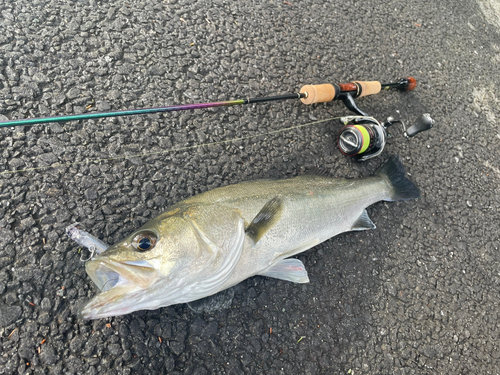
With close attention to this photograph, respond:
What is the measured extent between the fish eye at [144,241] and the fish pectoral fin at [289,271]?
897mm

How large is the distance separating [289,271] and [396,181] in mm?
1360

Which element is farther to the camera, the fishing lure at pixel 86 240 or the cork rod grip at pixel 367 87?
the cork rod grip at pixel 367 87

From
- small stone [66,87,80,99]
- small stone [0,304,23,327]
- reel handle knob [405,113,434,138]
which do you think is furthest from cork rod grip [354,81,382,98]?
small stone [0,304,23,327]

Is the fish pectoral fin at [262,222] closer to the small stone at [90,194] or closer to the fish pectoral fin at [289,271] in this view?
the fish pectoral fin at [289,271]

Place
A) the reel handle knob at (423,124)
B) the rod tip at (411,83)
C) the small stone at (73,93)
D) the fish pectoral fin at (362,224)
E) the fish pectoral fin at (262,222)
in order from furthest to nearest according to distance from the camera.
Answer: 1. the rod tip at (411,83)
2. the reel handle knob at (423,124)
3. the fish pectoral fin at (362,224)
4. the small stone at (73,93)
5. the fish pectoral fin at (262,222)

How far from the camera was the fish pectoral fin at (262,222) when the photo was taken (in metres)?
1.97

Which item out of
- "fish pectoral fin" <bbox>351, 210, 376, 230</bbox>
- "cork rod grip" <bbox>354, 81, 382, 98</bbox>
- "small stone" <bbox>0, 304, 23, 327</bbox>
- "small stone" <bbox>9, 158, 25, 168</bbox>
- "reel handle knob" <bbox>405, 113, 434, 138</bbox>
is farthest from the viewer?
"cork rod grip" <bbox>354, 81, 382, 98</bbox>

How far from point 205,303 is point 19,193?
1.53 meters

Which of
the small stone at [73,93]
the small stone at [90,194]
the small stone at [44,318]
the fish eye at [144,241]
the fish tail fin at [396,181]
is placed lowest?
the small stone at [44,318]

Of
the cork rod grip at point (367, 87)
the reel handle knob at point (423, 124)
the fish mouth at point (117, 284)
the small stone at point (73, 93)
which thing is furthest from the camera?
the cork rod grip at point (367, 87)

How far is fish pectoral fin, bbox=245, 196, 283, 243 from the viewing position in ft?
6.46

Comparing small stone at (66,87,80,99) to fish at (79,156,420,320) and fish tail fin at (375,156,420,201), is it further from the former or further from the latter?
fish tail fin at (375,156,420,201)

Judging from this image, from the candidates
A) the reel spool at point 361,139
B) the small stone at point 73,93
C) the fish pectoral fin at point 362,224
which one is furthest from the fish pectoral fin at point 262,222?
the small stone at point 73,93

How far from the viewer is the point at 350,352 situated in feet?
7.80
